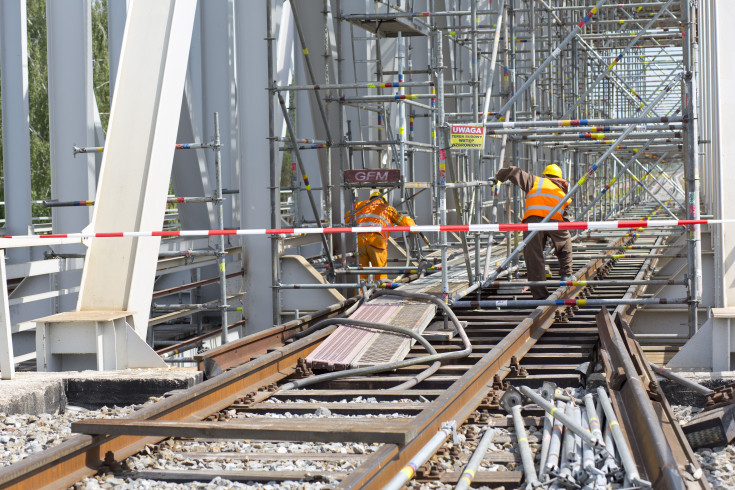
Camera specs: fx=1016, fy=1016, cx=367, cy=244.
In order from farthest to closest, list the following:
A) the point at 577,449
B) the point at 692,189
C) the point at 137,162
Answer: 1. the point at 692,189
2. the point at 137,162
3. the point at 577,449

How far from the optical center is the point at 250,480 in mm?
4367

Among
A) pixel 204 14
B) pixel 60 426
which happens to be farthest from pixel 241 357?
pixel 204 14

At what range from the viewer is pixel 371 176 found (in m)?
11.0

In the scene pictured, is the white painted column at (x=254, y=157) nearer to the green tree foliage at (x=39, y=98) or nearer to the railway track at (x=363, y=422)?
the railway track at (x=363, y=422)

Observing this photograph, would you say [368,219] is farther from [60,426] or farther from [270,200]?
[60,426]

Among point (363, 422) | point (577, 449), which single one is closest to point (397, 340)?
point (363, 422)

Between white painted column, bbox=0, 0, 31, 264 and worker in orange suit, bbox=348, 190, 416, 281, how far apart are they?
3675 mm

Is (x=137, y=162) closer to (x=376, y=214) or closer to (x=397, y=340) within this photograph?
(x=397, y=340)

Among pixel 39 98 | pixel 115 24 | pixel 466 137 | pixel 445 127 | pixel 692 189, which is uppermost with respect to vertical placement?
pixel 39 98

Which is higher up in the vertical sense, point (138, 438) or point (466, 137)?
point (466, 137)

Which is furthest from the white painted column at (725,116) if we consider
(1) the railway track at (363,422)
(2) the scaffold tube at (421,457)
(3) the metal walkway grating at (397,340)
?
(2) the scaffold tube at (421,457)

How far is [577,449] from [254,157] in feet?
24.5

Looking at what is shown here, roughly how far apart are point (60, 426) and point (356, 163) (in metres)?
10.9

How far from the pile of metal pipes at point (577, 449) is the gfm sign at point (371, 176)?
560 centimetres
